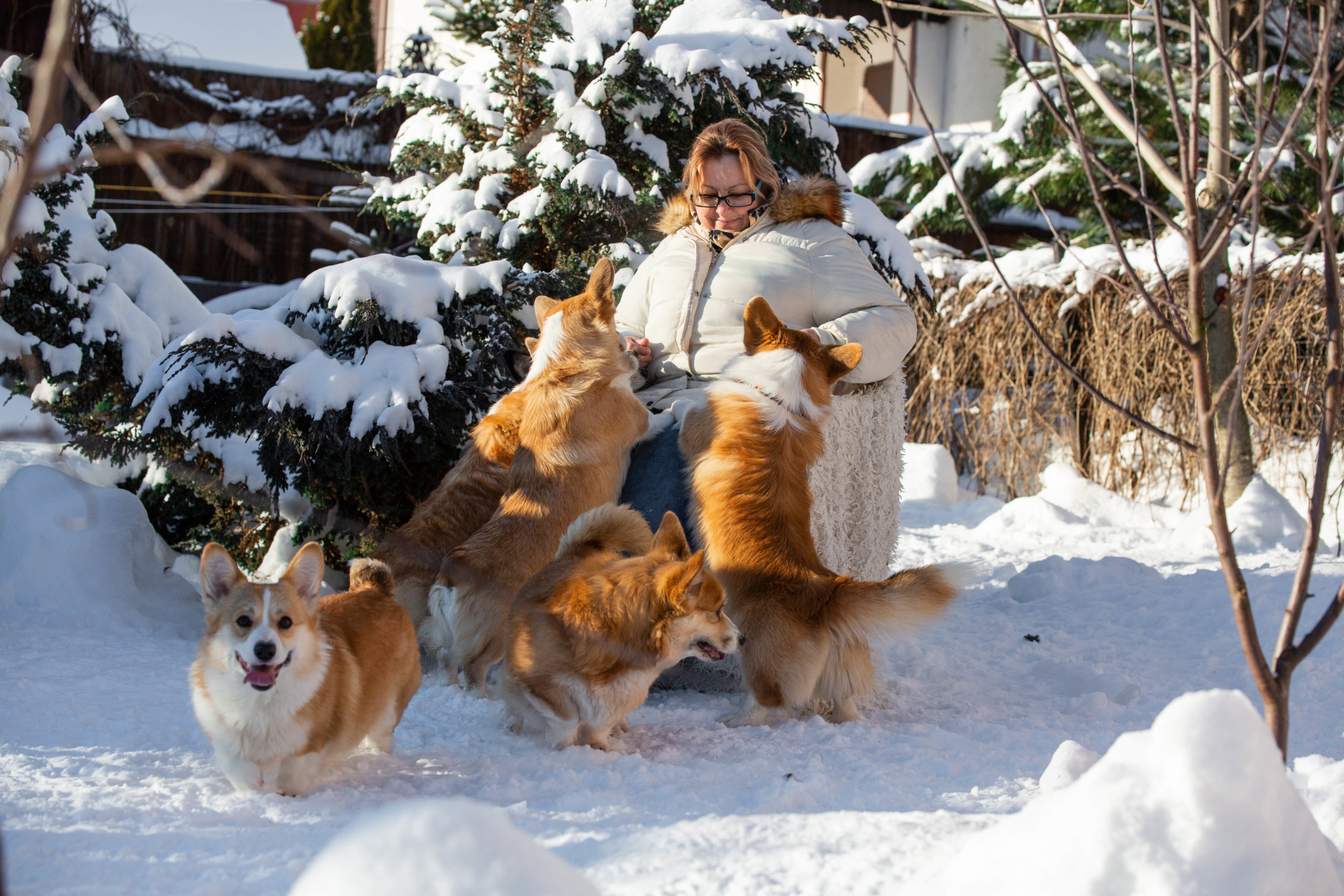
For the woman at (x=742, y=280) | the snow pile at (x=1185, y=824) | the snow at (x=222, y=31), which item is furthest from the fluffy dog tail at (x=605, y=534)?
the snow at (x=222, y=31)

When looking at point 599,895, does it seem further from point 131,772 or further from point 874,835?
point 131,772

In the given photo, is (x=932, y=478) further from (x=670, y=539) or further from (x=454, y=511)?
(x=670, y=539)

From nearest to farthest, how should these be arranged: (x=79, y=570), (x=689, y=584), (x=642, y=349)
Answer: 1. (x=689, y=584)
2. (x=79, y=570)
3. (x=642, y=349)

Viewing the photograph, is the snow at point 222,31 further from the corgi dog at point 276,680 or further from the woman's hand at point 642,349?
the corgi dog at point 276,680

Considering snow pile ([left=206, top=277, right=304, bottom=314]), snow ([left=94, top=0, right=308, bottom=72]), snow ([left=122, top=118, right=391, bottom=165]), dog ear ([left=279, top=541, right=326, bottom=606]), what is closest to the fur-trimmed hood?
dog ear ([left=279, top=541, right=326, bottom=606])

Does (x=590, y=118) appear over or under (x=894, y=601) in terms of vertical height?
over

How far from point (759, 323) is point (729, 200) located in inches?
28.6

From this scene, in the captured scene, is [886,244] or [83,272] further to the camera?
[886,244]

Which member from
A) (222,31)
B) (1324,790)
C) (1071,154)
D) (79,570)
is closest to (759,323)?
(1324,790)

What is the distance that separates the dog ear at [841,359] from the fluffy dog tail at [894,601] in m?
0.83

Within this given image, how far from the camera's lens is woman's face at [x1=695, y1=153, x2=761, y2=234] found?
3762 millimetres

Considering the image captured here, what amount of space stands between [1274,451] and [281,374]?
5.63 metres

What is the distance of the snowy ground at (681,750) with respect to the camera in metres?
1.83

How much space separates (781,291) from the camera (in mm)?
3662
